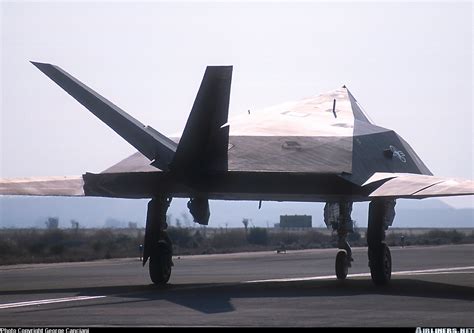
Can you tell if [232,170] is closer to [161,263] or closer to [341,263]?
[161,263]

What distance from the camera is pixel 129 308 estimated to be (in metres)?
20.8

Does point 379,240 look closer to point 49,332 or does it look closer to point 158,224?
point 158,224

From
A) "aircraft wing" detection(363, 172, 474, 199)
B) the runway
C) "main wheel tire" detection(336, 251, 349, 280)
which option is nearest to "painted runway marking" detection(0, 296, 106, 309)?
the runway

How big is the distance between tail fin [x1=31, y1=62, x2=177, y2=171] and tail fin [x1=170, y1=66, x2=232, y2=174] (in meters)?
0.87

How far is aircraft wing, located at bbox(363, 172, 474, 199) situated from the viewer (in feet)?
80.1

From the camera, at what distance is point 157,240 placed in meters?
26.9

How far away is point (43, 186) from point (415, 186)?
10.7 m

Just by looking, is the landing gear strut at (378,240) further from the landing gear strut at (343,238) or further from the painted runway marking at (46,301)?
the painted runway marking at (46,301)

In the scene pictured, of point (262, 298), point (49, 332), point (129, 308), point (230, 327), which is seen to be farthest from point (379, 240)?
point (49, 332)

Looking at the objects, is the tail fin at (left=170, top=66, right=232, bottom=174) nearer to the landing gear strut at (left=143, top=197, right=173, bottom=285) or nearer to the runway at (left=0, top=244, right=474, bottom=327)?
the landing gear strut at (left=143, top=197, right=173, bottom=285)

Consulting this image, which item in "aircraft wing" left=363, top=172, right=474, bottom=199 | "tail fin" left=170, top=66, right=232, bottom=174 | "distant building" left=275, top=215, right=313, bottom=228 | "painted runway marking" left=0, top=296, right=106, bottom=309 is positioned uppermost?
"tail fin" left=170, top=66, right=232, bottom=174

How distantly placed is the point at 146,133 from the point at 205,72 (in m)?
3.40

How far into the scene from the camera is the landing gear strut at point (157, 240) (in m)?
26.9

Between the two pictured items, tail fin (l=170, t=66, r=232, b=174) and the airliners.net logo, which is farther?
tail fin (l=170, t=66, r=232, b=174)
